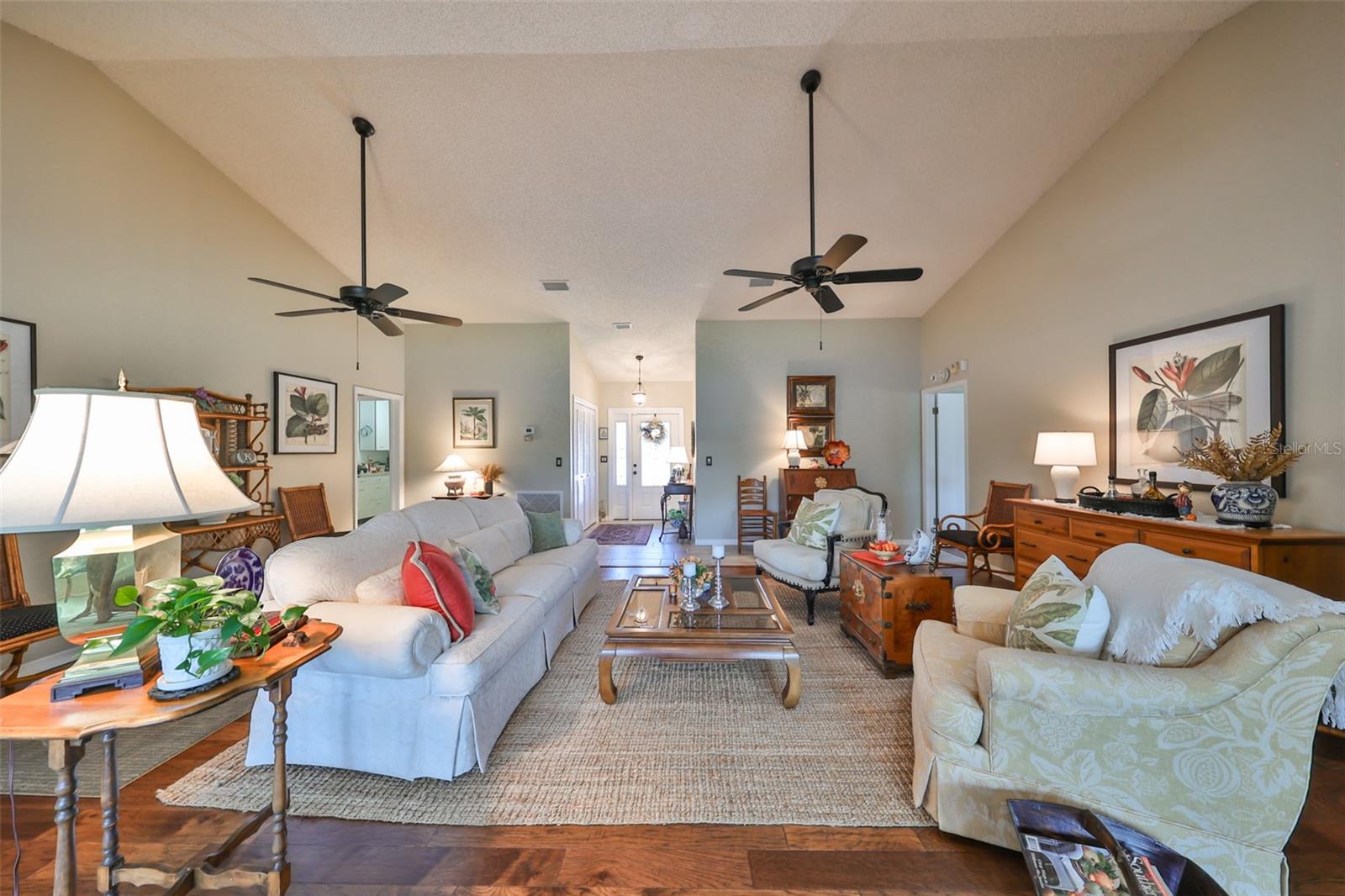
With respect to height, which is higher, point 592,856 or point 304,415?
point 304,415

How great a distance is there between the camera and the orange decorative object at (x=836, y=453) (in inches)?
220

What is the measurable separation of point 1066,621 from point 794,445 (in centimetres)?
424

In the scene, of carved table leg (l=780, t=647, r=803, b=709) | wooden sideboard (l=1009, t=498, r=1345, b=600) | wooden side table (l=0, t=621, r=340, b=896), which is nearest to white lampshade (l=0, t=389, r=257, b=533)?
wooden side table (l=0, t=621, r=340, b=896)

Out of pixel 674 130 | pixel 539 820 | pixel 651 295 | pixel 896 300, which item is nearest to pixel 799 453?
pixel 896 300

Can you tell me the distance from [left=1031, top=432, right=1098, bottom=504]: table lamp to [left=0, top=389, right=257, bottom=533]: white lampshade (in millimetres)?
4301

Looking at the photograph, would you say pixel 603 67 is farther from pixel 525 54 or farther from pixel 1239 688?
pixel 1239 688

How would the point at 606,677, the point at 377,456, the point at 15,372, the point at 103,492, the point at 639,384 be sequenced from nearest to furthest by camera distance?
the point at 103,492 < the point at 606,677 < the point at 15,372 < the point at 377,456 < the point at 639,384

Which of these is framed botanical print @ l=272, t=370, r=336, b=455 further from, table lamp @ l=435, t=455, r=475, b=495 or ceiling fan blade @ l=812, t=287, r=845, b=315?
ceiling fan blade @ l=812, t=287, r=845, b=315

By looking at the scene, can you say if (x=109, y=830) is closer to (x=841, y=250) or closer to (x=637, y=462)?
(x=841, y=250)

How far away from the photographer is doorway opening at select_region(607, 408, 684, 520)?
27.6ft

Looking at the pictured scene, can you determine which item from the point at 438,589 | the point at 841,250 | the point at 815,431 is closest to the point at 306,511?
the point at 438,589

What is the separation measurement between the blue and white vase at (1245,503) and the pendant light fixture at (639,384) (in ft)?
20.6

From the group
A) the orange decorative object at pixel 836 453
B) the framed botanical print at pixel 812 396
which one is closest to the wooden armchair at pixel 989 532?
the orange decorative object at pixel 836 453

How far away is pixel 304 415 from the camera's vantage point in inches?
177
